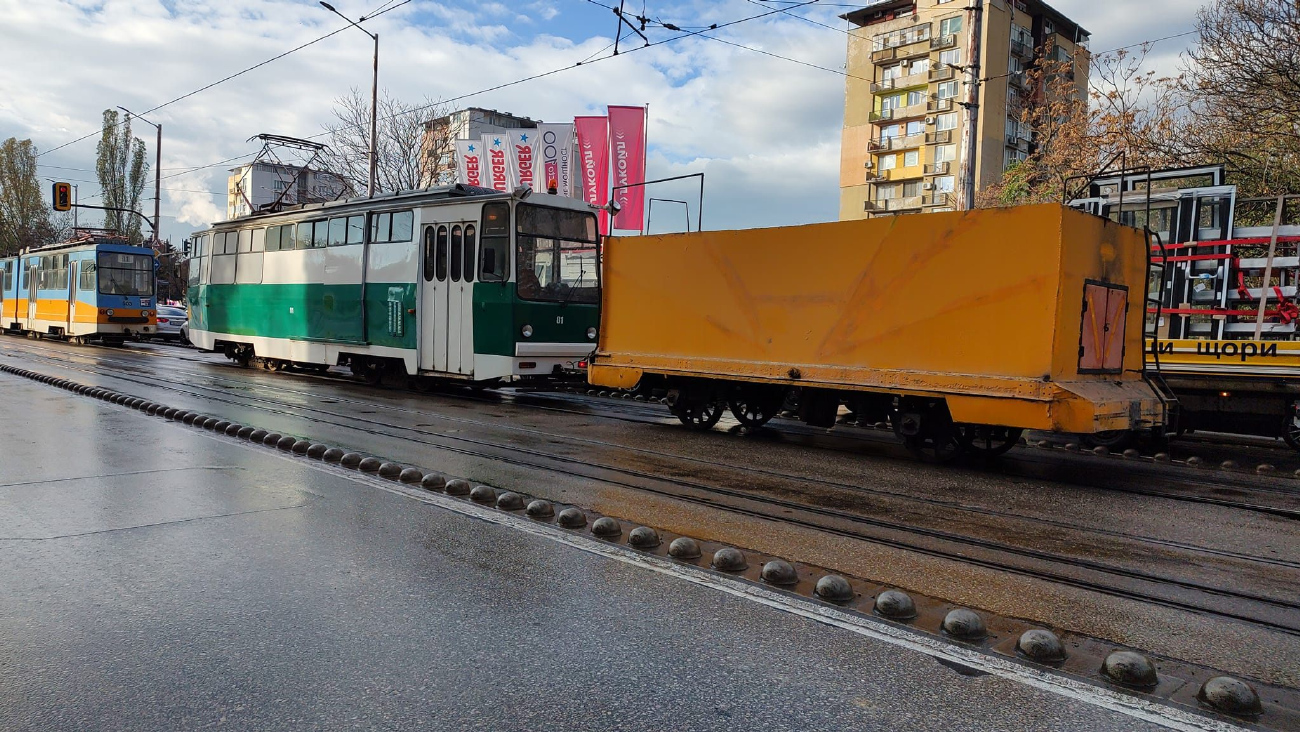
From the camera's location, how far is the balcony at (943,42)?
175 feet

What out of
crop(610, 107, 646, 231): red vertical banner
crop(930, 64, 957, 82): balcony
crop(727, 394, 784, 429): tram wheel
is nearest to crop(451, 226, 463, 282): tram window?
crop(727, 394, 784, 429): tram wheel

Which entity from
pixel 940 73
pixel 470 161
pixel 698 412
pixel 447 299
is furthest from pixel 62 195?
pixel 940 73

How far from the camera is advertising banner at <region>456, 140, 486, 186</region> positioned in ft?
93.5

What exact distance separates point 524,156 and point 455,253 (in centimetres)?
1348

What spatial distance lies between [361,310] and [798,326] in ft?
33.2

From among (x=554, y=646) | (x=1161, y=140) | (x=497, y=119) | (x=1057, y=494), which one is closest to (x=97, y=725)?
(x=554, y=646)

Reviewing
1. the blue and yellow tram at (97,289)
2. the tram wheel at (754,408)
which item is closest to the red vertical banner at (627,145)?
the tram wheel at (754,408)

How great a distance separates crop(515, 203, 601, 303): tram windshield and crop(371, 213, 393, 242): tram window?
3406 mm

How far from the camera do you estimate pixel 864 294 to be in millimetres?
9680

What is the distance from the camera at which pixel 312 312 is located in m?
19.1

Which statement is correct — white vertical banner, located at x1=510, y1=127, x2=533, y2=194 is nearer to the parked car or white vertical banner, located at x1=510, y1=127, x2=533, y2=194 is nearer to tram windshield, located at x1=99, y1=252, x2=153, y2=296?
tram windshield, located at x1=99, y1=252, x2=153, y2=296

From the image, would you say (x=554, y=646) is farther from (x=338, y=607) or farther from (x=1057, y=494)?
(x=1057, y=494)

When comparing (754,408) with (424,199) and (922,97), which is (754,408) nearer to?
(424,199)

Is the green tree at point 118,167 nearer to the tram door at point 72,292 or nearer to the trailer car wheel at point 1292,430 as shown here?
the tram door at point 72,292
